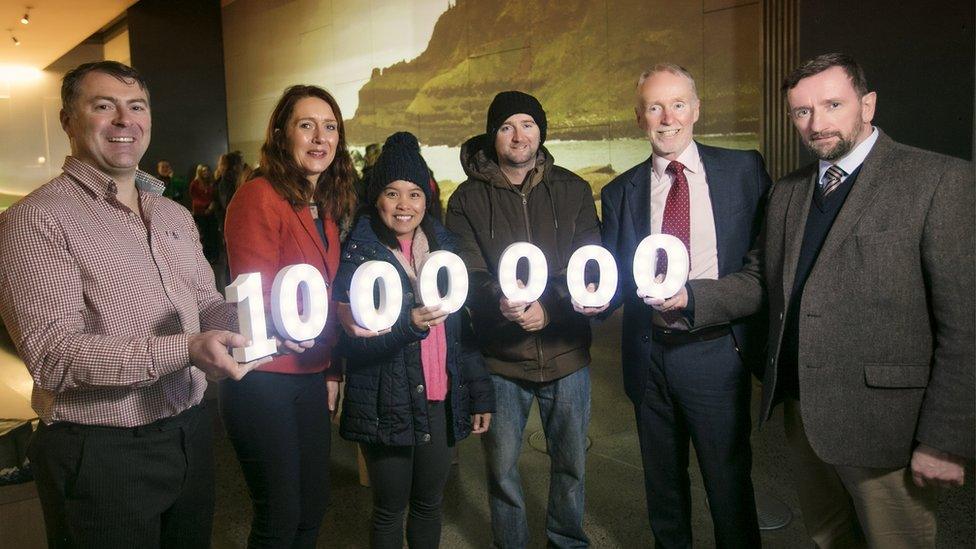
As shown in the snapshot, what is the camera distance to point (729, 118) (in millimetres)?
5332

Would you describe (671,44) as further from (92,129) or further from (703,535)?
(92,129)

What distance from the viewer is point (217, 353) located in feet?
4.64

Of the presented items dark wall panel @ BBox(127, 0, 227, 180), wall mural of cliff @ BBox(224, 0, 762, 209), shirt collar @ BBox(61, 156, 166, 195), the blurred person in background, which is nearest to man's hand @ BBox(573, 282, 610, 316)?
shirt collar @ BBox(61, 156, 166, 195)

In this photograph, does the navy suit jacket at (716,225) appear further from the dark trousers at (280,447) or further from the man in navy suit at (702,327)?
the dark trousers at (280,447)

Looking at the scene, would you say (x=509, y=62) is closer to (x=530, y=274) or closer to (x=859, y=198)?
(x=530, y=274)

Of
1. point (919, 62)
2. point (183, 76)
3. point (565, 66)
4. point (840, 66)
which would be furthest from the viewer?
point (183, 76)

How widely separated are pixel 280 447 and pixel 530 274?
842 mm

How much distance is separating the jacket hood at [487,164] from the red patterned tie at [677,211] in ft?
1.39

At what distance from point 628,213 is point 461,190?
1.87 ft

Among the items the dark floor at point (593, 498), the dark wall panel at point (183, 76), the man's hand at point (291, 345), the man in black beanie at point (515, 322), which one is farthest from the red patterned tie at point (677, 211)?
the dark wall panel at point (183, 76)

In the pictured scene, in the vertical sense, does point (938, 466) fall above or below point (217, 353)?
below

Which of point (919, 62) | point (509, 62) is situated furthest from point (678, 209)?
point (509, 62)

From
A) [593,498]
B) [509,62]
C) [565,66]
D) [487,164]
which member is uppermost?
[509,62]

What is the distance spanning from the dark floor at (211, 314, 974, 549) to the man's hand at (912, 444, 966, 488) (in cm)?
123
